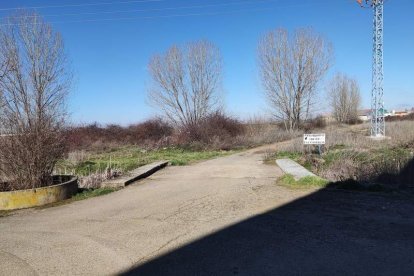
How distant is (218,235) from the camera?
5973mm

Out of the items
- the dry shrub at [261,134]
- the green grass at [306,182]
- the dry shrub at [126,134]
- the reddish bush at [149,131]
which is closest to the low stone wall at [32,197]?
the green grass at [306,182]

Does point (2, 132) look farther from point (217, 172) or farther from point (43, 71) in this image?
point (43, 71)

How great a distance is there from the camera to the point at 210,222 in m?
6.80

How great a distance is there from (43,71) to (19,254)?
Answer: 19797mm

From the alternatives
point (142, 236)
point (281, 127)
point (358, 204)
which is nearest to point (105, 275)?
point (142, 236)

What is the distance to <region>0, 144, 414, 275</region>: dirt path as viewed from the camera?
15.6 feet

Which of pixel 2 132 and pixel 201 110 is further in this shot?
pixel 201 110

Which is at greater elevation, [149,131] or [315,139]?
[149,131]

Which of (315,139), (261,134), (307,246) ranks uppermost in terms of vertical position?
(315,139)

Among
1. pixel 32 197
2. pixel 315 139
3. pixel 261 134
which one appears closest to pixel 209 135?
pixel 261 134

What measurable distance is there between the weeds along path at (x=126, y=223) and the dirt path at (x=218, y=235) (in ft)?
0.05

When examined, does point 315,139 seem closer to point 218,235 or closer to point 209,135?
point 218,235

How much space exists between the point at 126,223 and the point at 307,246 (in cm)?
302

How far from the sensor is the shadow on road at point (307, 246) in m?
4.59
